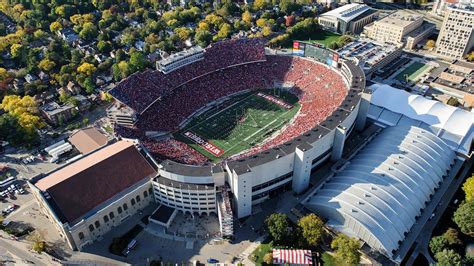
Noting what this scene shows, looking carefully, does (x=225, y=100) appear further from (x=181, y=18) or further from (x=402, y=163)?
(x=181, y=18)

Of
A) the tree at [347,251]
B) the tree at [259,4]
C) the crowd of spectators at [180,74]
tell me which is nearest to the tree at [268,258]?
the tree at [347,251]

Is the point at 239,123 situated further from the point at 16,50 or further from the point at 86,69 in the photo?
the point at 16,50

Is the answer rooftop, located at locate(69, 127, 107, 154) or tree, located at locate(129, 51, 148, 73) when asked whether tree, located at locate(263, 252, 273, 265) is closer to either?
rooftop, located at locate(69, 127, 107, 154)

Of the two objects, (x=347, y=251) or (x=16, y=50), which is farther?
(x=16, y=50)

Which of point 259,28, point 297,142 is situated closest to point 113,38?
point 259,28

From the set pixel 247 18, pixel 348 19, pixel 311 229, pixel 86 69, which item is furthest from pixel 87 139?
pixel 348 19

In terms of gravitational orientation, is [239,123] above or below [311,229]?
below
